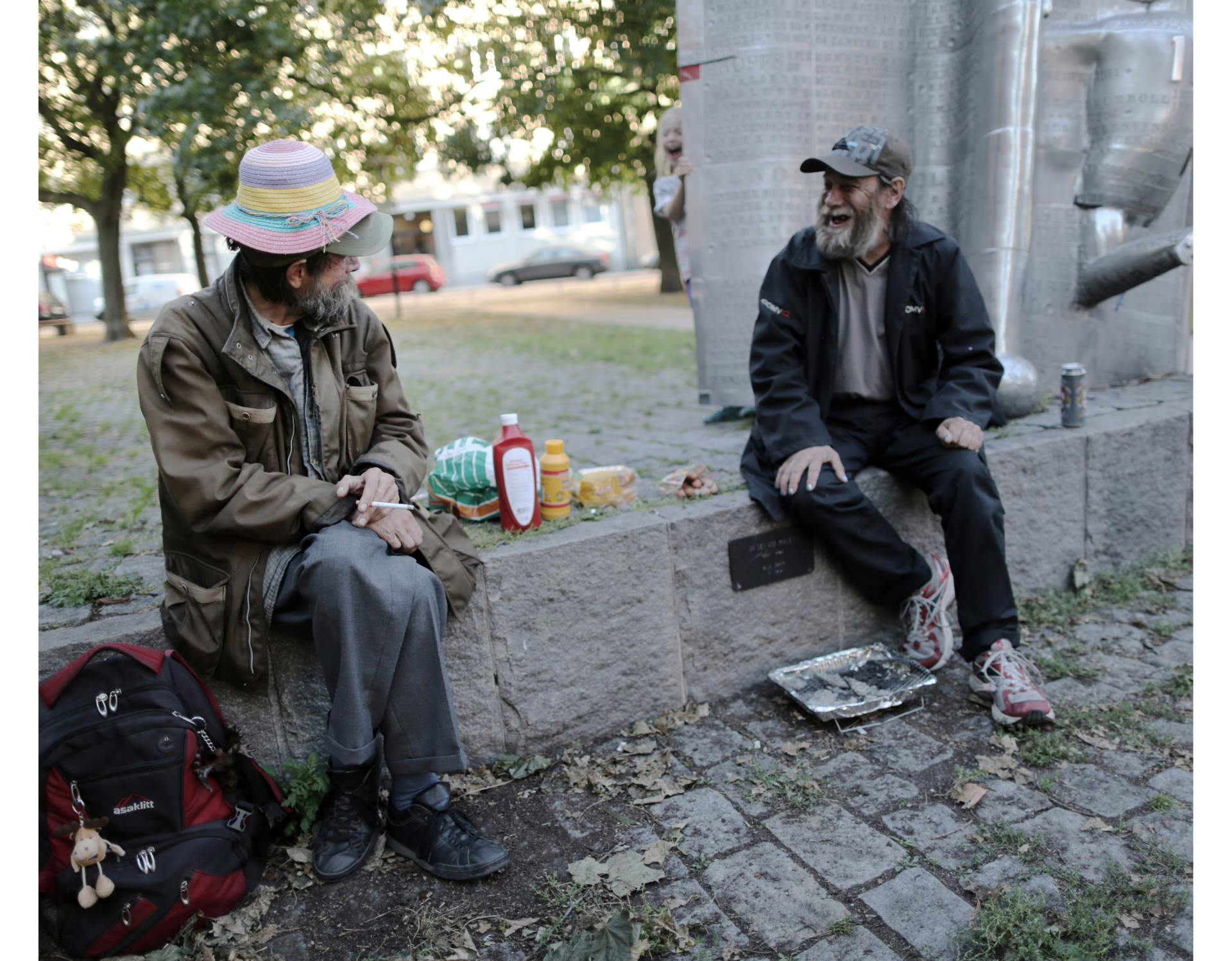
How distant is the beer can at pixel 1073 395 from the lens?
14.0ft

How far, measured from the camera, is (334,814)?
103 inches

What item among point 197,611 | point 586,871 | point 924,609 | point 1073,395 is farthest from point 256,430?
point 1073,395

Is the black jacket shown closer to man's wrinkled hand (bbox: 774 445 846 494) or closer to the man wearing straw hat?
man's wrinkled hand (bbox: 774 445 846 494)

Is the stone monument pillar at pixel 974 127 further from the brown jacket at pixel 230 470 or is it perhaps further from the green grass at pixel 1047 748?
the brown jacket at pixel 230 470

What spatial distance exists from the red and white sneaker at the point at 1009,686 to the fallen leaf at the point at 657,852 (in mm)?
1272

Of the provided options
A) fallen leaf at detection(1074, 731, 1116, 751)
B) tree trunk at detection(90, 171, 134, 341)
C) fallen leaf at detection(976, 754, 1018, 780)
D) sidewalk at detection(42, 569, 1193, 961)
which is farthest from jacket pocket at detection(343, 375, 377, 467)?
tree trunk at detection(90, 171, 134, 341)

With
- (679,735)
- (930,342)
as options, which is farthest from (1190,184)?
(679,735)

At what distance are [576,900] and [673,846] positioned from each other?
342 mm

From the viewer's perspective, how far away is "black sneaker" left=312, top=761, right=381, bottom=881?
2533 mm

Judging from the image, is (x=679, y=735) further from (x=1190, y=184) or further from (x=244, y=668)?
Result: (x=1190, y=184)

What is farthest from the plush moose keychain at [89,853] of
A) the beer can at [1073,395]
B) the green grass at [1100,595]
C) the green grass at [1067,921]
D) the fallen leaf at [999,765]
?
the beer can at [1073,395]

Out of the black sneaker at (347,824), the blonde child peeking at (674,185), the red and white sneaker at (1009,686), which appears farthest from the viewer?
the blonde child peeking at (674,185)

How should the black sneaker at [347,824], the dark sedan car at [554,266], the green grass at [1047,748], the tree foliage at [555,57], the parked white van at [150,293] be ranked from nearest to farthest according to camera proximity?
the black sneaker at [347,824], the green grass at [1047,748], the tree foliage at [555,57], the parked white van at [150,293], the dark sedan car at [554,266]

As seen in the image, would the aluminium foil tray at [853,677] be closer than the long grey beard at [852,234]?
Yes
